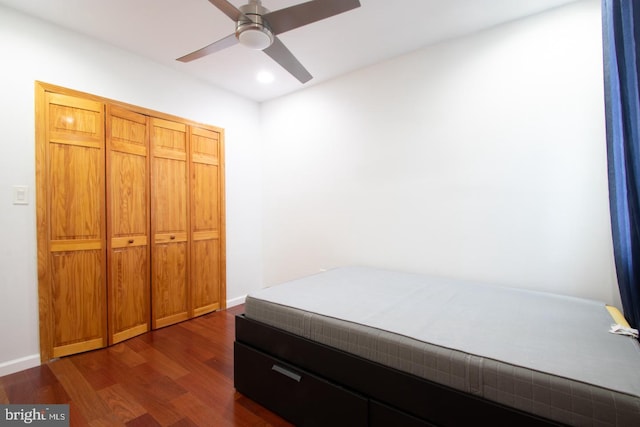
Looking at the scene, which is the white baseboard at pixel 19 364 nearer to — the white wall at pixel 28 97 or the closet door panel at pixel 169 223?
the white wall at pixel 28 97

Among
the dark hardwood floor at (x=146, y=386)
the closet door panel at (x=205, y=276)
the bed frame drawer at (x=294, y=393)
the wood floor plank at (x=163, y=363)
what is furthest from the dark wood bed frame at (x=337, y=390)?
the closet door panel at (x=205, y=276)

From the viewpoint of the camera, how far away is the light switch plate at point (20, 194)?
195 centimetres

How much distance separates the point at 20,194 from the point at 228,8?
6.34 feet

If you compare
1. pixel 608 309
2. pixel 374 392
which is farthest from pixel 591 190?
pixel 374 392

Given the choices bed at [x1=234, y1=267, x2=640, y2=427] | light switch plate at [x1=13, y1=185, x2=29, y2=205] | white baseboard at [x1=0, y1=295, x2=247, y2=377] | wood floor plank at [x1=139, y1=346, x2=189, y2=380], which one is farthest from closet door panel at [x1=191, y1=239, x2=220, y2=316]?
bed at [x1=234, y1=267, x2=640, y2=427]

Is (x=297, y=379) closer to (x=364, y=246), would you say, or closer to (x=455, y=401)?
(x=455, y=401)

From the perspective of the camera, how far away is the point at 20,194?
1.96m

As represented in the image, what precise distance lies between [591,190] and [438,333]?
4.91 feet

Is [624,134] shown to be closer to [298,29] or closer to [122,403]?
[298,29]

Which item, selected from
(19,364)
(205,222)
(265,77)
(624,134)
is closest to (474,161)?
(624,134)

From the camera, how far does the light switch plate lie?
1945mm

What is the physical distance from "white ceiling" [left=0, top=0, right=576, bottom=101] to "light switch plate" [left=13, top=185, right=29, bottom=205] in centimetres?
123

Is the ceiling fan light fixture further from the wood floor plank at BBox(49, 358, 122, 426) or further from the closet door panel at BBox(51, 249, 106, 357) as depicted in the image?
the wood floor plank at BBox(49, 358, 122, 426)

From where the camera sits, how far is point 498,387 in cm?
97
